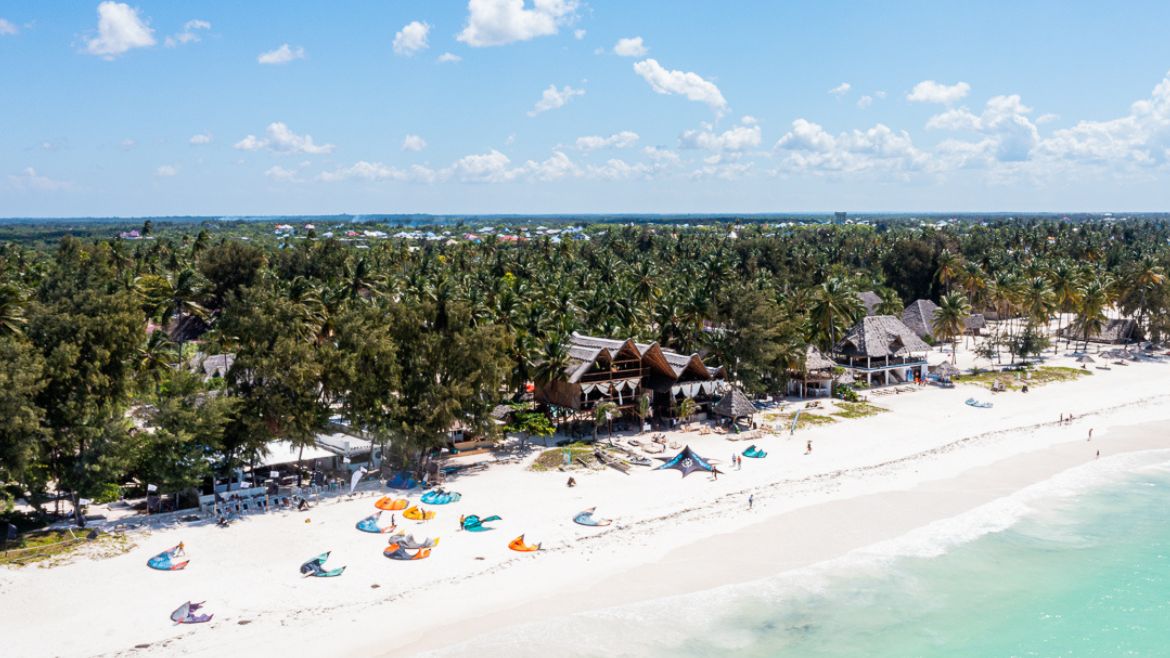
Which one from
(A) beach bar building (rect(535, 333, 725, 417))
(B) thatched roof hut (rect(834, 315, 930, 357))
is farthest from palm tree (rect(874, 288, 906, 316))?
(A) beach bar building (rect(535, 333, 725, 417))

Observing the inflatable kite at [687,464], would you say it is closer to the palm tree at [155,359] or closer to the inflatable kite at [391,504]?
the inflatable kite at [391,504]

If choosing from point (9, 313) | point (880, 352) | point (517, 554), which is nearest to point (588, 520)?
point (517, 554)

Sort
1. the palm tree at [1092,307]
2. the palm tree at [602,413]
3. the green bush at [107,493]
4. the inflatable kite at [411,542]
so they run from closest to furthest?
1. the inflatable kite at [411,542]
2. the green bush at [107,493]
3. the palm tree at [602,413]
4. the palm tree at [1092,307]

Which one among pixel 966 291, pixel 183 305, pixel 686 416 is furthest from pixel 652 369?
pixel 966 291

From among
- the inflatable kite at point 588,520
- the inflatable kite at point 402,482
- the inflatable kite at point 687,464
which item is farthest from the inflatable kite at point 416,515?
the inflatable kite at point 687,464

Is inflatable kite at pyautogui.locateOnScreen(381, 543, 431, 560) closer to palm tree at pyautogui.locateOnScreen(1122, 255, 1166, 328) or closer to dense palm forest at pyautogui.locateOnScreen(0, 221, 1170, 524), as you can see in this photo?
dense palm forest at pyautogui.locateOnScreen(0, 221, 1170, 524)
